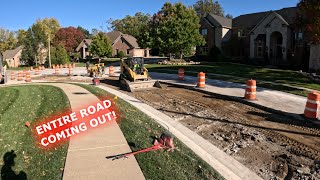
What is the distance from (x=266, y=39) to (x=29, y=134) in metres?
40.3

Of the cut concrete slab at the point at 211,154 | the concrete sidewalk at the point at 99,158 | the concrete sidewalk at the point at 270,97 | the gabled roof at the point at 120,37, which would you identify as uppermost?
the gabled roof at the point at 120,37

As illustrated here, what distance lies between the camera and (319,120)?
11523 millimetres

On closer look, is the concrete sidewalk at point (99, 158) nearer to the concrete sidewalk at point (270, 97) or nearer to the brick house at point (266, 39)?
the concrete sidewalk at point (270, 97)

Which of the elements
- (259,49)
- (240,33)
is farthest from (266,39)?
(240,33)

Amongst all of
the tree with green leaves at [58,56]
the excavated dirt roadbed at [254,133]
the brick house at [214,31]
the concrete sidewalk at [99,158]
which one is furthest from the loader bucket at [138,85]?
the tree with green leaves at [58,56]

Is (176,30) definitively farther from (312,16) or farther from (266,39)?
(312,16)

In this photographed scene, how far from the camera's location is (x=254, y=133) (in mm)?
10297

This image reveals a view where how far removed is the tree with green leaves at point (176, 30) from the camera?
43844 millimetres

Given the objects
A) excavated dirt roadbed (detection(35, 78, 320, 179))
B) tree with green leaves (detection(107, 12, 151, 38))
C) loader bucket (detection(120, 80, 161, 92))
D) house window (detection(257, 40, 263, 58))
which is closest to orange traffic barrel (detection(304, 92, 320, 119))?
excavated dirt roadbed (detection(35, 78, 320, 179))

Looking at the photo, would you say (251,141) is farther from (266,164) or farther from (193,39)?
(193,39)

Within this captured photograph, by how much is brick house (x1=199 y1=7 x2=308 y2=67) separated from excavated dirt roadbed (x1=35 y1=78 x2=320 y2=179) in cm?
2618

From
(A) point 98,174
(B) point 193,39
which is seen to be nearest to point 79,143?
(A) point 98,174

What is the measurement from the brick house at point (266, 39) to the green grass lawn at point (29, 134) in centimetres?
3173

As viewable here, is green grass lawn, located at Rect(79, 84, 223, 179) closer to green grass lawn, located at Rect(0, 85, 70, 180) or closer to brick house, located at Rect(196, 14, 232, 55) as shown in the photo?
green grass lawn, located at Rect(0, 85, 70, 180)
